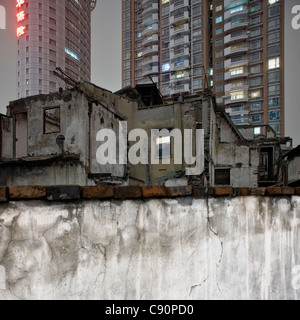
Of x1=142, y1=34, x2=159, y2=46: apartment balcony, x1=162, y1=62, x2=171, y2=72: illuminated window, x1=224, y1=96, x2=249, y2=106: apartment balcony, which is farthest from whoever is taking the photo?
x1=142, y1=34, x2=159, y2=46: apartment balcony

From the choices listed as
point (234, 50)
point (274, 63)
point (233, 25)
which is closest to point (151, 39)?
point (233, 25)

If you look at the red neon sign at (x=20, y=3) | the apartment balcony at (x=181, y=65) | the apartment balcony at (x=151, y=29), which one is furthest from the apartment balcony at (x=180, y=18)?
the red neon sign at (x=20, y=3)

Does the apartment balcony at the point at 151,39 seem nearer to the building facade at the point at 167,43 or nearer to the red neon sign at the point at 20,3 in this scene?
the building facade at the point at 167,43

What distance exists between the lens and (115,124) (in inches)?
534

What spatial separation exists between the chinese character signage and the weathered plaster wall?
70318 millimetres

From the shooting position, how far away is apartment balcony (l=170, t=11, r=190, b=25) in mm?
48419

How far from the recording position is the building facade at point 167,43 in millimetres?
48625

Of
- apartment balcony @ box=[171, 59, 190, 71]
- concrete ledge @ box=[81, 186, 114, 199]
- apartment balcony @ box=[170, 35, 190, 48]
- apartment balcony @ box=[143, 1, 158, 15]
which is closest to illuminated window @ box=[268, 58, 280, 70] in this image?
apartment balcony @ box=[171, 59, 190, 71]

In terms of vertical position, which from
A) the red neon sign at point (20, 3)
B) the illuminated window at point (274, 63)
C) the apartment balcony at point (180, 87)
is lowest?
the apartment balcony at point (180, 87)

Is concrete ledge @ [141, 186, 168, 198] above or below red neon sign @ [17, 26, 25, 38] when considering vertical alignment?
below

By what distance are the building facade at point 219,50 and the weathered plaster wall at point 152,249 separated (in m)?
35.5

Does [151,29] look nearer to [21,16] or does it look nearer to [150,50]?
[150,50]

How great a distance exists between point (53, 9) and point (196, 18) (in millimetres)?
38201

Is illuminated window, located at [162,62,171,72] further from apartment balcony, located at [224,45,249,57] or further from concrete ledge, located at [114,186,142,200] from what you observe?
concrete ledge, located at [114,186,142,200]
